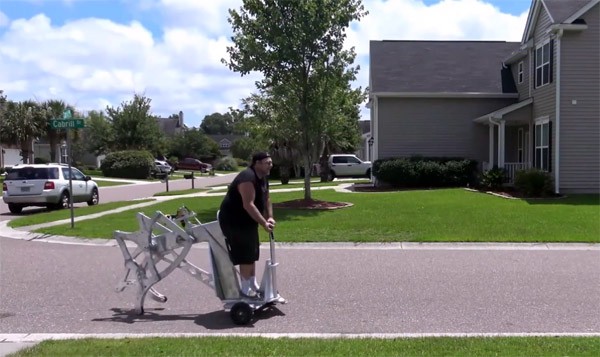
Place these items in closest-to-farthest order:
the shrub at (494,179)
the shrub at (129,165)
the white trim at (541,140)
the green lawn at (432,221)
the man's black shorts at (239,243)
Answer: the man's black shorts at (239,243), the green lawn at (432,221), the white trim at (541,140), the shrub at (494,179), the shrub at (129,165)

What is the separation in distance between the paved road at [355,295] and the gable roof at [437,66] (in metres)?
16.0

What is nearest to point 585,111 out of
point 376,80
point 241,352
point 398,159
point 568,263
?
point 398,159

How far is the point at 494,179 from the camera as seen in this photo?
21.3 metres

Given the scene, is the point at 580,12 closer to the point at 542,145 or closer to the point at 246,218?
the point at 542,145

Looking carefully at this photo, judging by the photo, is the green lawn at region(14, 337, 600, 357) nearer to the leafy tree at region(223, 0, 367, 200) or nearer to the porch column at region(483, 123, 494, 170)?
the leafy tree at region(223, 0, 367, 200)

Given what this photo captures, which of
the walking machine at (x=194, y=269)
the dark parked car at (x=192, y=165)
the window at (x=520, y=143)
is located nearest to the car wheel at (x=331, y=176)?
the window at (x=520, y=143)

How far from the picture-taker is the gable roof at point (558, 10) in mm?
19750

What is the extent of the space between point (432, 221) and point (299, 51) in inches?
267

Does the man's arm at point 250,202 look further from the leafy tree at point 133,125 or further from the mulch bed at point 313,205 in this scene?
the leafy tree at point 133,125

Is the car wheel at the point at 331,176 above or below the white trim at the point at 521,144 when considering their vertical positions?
below

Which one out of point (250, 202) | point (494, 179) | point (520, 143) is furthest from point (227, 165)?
point (250, 202)

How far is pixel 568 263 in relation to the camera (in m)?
9.52

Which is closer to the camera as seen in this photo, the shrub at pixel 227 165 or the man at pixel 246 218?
the man at pixel 246 218

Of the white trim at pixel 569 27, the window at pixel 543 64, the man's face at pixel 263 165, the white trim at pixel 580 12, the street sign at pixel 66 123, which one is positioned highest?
the white trim at pixel 580 12
